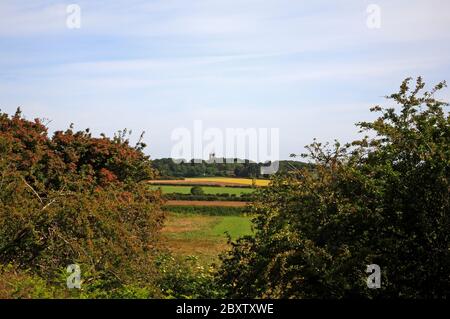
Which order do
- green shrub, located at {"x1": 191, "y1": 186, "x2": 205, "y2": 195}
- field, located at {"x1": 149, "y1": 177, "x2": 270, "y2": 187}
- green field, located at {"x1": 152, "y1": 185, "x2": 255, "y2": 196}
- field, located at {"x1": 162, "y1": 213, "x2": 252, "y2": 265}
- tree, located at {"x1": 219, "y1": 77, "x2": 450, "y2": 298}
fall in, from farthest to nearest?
1. field, located at {"x1": 149, "y1": 177, "x2": 270, "y2": 187}
2. green field, located at {"x1": 152, "y1": 185, "x2": 255, "y2": 196}
3. green shrub, located at {"x1": 191, "y1": 186, "x2": 205, "y2": 195}
4. field, located at {"x1": 162, "y1": 213, "x2": 252, "y2": 265}
5. tree, located at {"x1": 219, "y1": 77, "x2": 450, "y2": 298}

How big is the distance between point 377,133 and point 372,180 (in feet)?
4.29

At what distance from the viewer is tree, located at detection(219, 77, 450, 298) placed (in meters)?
8.94

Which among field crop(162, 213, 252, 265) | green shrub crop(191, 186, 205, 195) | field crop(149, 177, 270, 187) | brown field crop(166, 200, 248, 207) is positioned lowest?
field crop(162, 213, 252, 265)

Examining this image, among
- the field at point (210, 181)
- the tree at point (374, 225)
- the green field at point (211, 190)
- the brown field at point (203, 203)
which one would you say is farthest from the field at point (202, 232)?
the tree at point (374, 225)

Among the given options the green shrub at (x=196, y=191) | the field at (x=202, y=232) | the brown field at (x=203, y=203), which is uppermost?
the green shrub at (x=196, y=191)

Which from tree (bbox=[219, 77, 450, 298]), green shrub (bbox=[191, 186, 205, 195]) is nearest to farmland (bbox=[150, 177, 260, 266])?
green shrub (bbox=[191, 186, 205, 195])

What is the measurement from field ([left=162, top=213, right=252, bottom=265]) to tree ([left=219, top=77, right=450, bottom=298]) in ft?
49.4

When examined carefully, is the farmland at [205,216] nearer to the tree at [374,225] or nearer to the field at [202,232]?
the field at [202,232]

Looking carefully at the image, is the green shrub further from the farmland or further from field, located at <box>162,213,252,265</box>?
field, located at <box>162,213,252,265</box>

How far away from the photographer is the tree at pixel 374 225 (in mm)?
8938

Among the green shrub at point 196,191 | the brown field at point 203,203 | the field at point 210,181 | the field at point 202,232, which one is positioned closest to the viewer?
the field at point 202,232

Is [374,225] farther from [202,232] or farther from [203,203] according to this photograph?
[203,203]

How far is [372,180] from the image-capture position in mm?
9602

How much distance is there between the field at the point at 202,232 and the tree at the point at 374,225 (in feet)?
49.4
